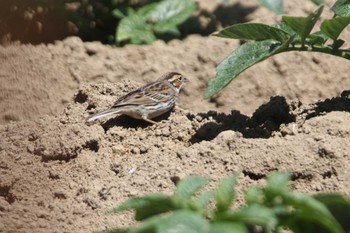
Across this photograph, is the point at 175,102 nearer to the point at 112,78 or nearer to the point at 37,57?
the point at 112,78

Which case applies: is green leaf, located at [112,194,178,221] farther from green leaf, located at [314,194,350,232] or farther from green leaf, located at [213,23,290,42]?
green leaf, located at [213,23,290,42]

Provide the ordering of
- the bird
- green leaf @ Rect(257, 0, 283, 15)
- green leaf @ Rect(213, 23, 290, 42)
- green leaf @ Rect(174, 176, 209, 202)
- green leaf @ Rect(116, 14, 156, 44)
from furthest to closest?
green leaf @ Rect(116, 14, 156, 44) < the bird < green leaf @ Rect(257, 0, 283, 15) < green leaf @ Rect(213, 23, 290, 42) < green leaf @ Rect(174, 176, 209, 202)

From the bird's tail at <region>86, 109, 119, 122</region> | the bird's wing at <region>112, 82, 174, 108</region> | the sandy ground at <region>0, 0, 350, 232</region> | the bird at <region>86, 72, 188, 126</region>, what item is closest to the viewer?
the sandy ground at <region>0, 0, 350, 232</region>

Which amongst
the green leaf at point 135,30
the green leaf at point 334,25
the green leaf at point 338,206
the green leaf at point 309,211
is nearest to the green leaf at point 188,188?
the green leaf at point 309,211

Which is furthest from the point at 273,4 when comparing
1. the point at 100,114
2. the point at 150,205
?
the point at 150,205

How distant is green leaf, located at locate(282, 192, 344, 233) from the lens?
11.4ft

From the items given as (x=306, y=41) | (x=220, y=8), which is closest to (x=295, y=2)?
(x=220, y=8)

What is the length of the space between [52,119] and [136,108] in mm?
781

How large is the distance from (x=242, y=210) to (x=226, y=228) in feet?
0.59

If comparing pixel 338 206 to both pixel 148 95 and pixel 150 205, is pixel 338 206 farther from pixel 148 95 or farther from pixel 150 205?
pixel 148 95

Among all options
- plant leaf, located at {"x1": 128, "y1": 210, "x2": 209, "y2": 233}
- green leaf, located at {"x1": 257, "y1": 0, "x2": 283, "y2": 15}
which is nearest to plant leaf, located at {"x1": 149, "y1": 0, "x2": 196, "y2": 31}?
green leaf, located at {"x1": 257, "y1": 0, "x2": 283, "y2": 15}

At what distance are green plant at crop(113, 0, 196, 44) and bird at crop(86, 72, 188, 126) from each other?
589mm

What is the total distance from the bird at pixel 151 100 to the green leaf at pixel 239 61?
3.21 ft

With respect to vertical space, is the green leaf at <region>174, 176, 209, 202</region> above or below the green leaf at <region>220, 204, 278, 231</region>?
above
